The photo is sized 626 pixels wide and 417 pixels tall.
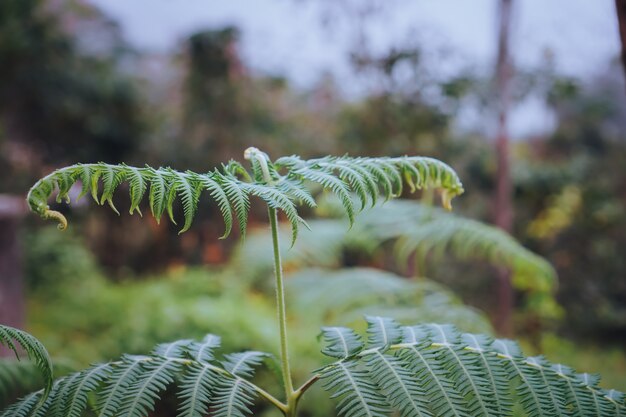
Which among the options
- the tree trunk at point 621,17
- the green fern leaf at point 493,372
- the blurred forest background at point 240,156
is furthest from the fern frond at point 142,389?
the blurred forest background at point 240,156

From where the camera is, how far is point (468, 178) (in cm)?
475

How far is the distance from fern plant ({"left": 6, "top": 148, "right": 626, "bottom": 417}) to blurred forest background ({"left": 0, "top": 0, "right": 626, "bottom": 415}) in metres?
1.44

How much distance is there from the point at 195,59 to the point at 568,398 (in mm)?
5473

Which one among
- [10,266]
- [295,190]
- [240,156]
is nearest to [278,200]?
[295,190]

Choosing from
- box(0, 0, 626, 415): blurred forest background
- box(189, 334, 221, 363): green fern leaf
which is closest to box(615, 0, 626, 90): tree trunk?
box(189, 334, 221, 363): green fern leaf

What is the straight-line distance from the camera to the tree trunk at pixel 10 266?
2918 mm

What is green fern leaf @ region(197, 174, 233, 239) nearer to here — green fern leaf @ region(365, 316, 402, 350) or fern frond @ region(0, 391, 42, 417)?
green fern leaf @ region(365, 316, 402, 350)

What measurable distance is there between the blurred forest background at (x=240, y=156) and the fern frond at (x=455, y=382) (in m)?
1.51

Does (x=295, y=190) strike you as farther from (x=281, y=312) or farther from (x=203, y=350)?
(x=203, y=350)

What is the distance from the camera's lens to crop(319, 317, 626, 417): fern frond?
72cm

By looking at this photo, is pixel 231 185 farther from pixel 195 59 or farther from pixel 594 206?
pixel 195 59

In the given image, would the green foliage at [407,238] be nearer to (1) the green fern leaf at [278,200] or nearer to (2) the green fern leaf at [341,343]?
Result: (2) the green fern leaf at [341,343]

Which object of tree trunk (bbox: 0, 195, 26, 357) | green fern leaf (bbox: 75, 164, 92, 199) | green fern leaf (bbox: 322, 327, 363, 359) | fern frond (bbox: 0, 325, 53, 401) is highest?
green fern leaf (bbox: 75, 164, 92, 199)

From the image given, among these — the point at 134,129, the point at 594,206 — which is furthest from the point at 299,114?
the point at 594,206
